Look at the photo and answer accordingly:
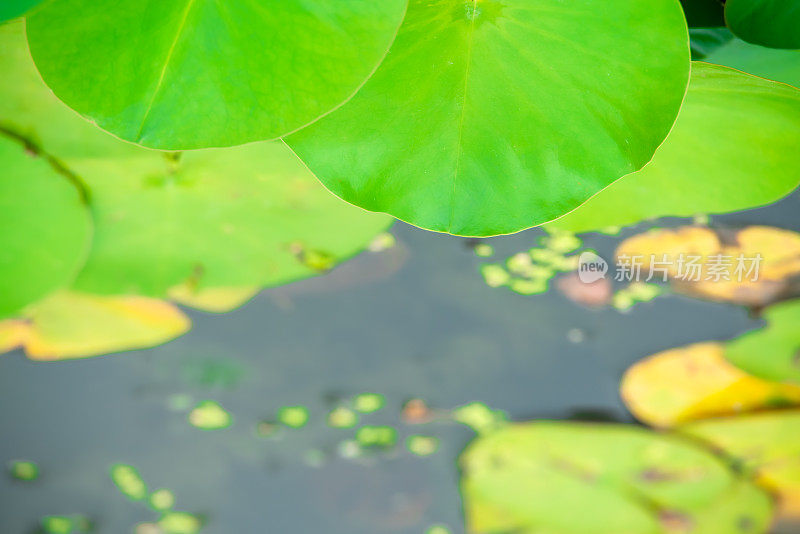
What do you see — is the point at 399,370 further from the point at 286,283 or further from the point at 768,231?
the point at 768,231

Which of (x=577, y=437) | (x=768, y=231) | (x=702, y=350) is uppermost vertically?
(x=768, y=231)

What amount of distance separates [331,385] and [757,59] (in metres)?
0.67

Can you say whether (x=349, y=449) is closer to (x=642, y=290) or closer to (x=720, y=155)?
Answer: (x=642, y=290)

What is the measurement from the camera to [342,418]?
821 millimetres

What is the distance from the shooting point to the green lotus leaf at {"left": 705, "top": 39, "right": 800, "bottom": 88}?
0.76 metres

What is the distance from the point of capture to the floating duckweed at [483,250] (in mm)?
875

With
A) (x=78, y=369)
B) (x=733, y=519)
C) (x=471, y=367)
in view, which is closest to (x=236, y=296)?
(x=78, y=369)

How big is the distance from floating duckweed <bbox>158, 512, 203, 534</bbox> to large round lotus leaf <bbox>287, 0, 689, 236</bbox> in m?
0.51

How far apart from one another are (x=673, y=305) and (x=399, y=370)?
0.39 m

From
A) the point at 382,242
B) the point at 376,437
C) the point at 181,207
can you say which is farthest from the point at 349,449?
the point at 181,207

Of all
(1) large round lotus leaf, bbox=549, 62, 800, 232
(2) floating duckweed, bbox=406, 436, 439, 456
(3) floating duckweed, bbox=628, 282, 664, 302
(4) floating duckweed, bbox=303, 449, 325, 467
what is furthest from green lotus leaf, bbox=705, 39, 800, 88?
(4) floating duckweed, bbox=303, 449, 325, 467

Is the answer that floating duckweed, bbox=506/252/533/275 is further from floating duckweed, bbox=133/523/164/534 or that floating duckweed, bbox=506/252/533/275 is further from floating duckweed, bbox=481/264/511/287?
floating duckweed, bbox=133/523/164/534

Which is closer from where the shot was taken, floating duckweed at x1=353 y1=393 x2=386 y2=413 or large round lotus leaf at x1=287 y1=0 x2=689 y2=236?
large round lotus leaf at x1=287 y1=0 x2=689 y2=236

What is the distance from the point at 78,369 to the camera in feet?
2.63
